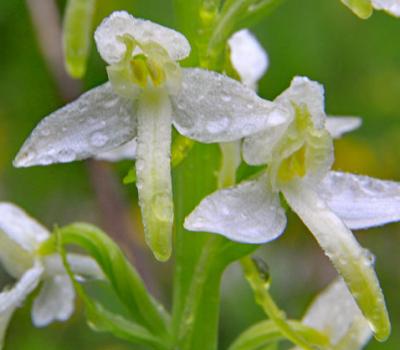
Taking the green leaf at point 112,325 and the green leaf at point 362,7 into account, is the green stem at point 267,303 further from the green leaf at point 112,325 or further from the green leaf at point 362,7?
the green leaf at point 362,7

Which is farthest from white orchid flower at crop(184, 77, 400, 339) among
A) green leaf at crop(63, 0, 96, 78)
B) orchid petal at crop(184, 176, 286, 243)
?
green leaf at crop(63, 0, 96, 78)

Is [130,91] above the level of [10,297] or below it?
above

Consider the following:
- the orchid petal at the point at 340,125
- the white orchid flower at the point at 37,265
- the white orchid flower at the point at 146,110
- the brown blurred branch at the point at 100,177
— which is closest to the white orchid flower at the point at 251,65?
the orchid petal at the point at 340,125

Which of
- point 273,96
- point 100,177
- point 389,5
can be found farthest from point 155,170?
point 273,96

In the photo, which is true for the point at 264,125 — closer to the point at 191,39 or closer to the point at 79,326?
the point at 191,39

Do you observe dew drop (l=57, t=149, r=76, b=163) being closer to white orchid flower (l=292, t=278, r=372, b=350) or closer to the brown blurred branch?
white orchid flower (l=292, t=278, r=372, b=350)

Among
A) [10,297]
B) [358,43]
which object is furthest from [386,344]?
[10,297]

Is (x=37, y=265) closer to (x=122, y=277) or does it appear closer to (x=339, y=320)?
(x=122, y=277)

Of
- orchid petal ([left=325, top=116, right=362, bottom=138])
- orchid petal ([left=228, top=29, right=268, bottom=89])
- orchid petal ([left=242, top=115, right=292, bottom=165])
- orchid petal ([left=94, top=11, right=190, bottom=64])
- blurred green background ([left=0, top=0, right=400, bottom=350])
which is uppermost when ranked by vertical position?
orchid petal ([left=94, top=11, right=190, bottom=64])
